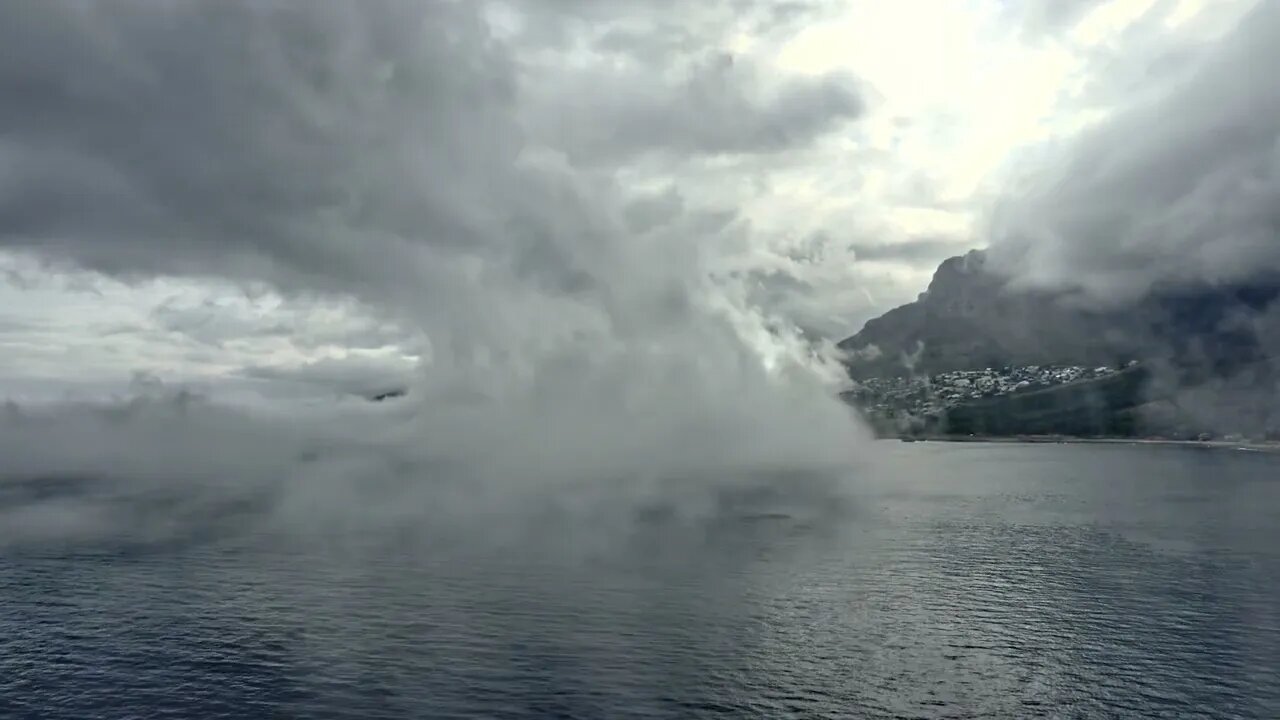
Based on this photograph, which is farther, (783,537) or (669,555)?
(783,537)

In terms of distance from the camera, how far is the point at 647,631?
110m

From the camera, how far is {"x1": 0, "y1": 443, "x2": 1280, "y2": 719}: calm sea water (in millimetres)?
86188

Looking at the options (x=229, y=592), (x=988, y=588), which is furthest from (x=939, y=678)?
(x=229, y=592)

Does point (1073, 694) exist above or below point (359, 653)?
below

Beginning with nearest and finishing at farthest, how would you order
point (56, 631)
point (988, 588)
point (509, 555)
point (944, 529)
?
point (56, 631), point (988, 588), point (509, 555), point (944, 529)

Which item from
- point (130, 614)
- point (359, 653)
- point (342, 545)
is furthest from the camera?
point (342, 545)

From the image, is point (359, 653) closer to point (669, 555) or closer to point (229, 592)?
point (229, 592)

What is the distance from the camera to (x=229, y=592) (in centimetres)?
13462

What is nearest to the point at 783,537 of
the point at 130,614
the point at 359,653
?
the point at 359,653

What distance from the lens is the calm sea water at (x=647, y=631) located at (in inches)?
3393

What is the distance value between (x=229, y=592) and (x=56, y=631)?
25116 mm

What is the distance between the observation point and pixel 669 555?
166 meters

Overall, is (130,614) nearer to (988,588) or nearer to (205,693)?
(205,693)

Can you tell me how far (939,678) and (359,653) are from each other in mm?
66344
